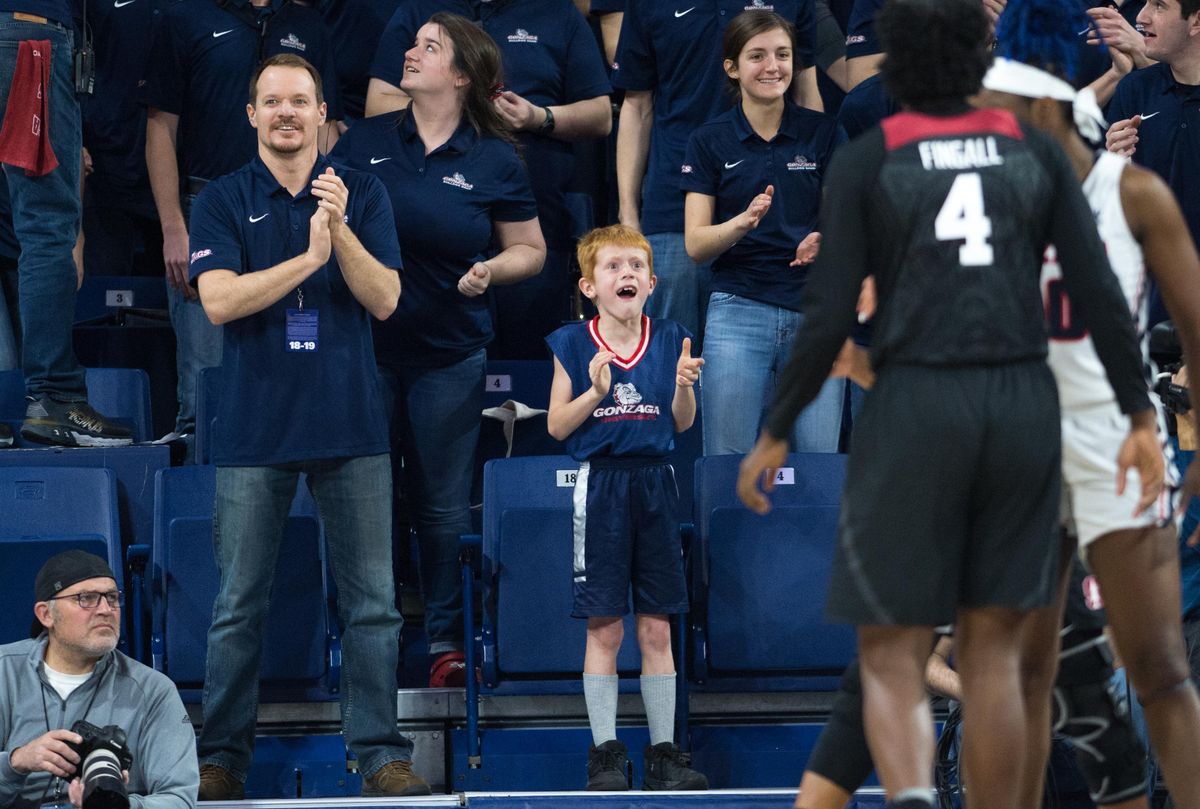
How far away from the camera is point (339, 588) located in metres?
4.53

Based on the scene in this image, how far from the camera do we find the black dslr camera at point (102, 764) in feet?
12.9

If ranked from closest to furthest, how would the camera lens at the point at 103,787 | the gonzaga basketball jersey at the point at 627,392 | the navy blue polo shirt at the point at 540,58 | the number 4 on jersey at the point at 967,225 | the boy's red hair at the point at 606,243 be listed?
the number 4 on jersey at the point at 967,225
the camera lens at the point at 103,787
the gonzaga basketball jersey at the point at 627,392
the boy's red hair at the point at 606,243
the navy blue polo shirt at the point at 540,58

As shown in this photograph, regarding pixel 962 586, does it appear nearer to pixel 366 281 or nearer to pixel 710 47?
pixel 366 281

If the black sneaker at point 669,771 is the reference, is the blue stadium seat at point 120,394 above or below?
above

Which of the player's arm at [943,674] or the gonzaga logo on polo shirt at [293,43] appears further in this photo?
the gonzaga logo on polo shirt at [293,43]

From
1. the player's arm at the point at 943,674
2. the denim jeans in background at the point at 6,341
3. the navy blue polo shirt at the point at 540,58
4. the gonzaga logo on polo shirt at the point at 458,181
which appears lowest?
the player's arm at the point at 943,674

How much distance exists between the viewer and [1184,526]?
4445 millimetres

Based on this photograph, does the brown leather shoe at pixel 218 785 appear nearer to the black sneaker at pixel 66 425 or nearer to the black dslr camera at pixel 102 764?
the black dslr camera at pixel 102 764

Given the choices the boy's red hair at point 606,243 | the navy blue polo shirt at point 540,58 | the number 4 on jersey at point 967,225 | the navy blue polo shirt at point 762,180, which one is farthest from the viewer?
the navy blue polo shirt at point 540,58

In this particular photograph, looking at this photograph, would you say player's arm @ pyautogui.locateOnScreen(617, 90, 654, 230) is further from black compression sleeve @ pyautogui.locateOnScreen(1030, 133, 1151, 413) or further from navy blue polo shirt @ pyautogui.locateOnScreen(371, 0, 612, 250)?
black compression sleeve @ pyautogui.locateOnScreen(1030, 133, 1151, 413)

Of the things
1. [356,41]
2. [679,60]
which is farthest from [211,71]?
[679,60]

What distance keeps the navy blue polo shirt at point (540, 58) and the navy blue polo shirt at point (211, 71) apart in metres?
0.47

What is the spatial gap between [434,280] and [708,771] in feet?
6.01

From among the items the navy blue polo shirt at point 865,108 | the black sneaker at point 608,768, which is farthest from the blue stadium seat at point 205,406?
the navy blue polo shirt at point 865,108
